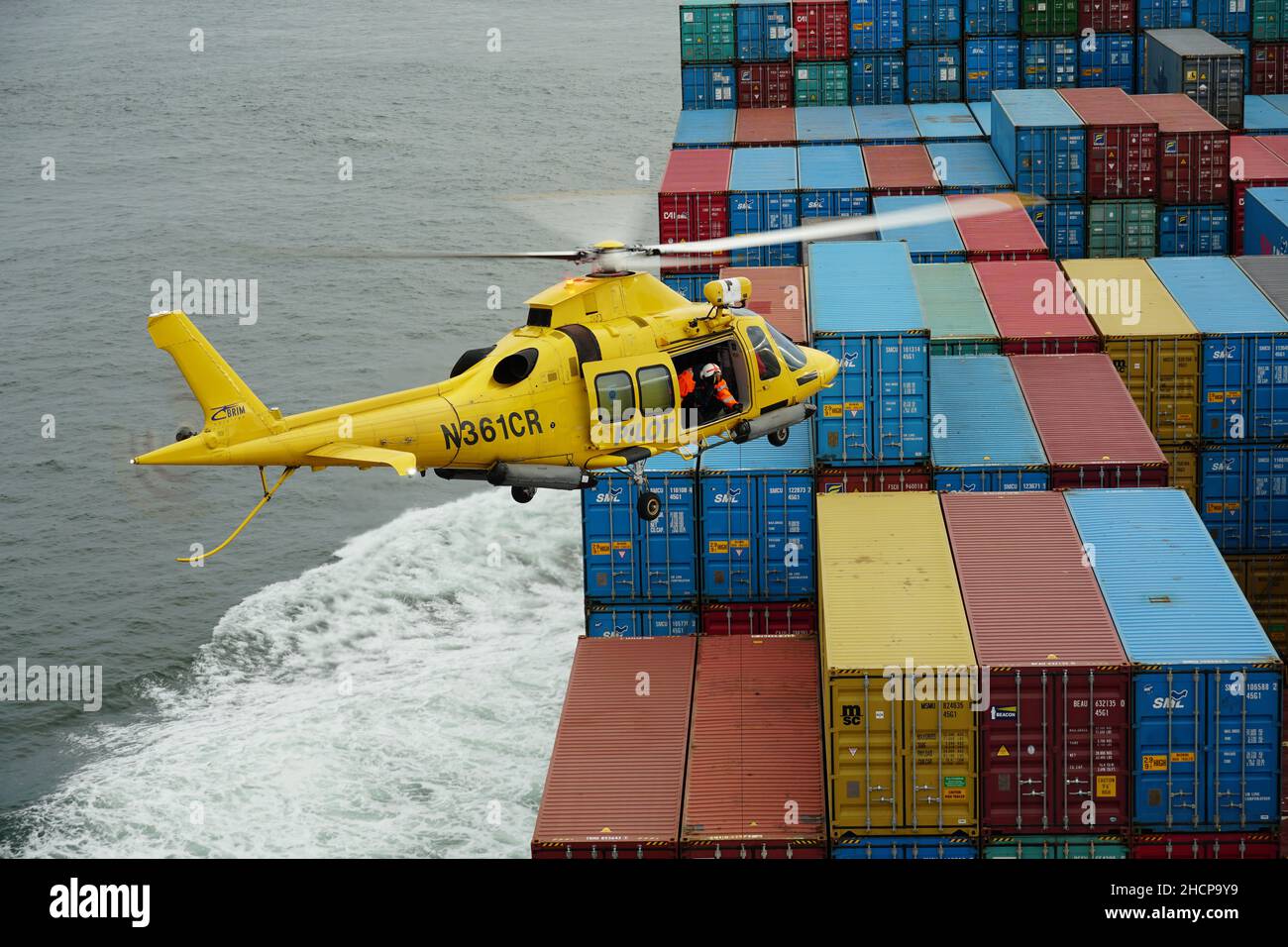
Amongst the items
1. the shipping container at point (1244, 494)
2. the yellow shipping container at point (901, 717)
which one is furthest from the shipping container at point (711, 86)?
the yellow shipping container at point (901, 717)

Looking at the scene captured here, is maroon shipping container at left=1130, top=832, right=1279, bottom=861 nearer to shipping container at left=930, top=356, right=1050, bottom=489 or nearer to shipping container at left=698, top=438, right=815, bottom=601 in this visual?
shipping container at left=930, top=356, right=1050, bottom=489

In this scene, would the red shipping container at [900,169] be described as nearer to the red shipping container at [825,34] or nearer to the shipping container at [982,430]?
the red shipping container at [825,34]

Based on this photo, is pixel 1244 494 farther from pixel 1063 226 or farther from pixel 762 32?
pixel 762 32

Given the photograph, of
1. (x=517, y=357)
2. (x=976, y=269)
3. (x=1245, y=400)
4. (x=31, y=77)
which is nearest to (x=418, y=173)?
(x=31, y=77)

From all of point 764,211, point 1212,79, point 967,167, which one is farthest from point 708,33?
point 1212,79

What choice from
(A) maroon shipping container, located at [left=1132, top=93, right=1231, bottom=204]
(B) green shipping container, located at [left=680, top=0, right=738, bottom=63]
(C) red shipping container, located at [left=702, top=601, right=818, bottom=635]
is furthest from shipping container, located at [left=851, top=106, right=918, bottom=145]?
(C) red shipping container, located at [left=702, top=601, right=818, bottom=635]

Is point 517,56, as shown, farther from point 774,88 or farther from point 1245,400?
point 1245,400

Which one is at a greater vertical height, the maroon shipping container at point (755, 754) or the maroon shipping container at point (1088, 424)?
the maroon shipping container at point (1088, 424)
